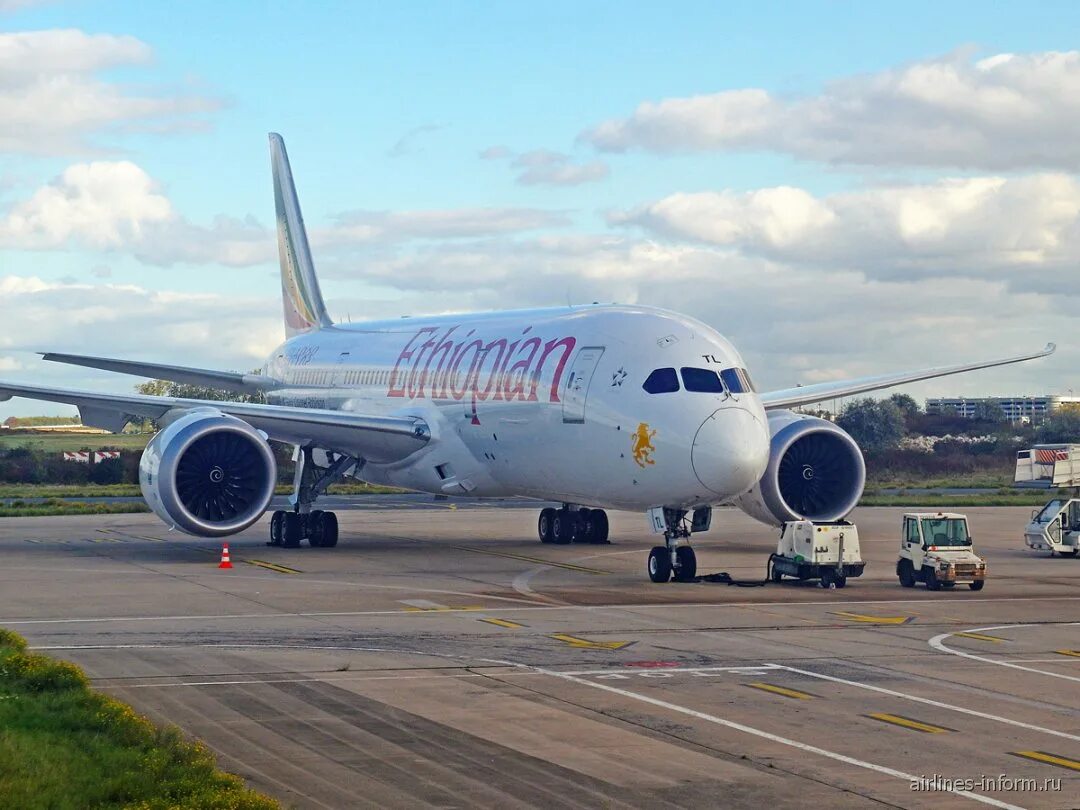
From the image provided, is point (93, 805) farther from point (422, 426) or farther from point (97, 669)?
point (422, 426)

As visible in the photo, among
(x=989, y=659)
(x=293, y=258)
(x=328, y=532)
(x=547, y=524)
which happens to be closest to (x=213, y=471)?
(x=328, y=532)

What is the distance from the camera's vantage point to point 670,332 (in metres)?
26.9

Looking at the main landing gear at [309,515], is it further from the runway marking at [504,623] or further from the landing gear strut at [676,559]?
the runway marking at [504,623]

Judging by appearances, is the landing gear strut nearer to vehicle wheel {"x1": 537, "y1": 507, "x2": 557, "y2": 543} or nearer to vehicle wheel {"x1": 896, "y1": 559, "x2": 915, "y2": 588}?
vehicle wheel {"x1": 896, "y1": 559, "x2": 915, "y2": 588}

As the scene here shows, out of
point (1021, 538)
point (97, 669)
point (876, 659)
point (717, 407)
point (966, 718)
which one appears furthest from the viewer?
point (1021, 538)

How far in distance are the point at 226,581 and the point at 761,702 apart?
14400mm

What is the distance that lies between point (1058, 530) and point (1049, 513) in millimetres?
880

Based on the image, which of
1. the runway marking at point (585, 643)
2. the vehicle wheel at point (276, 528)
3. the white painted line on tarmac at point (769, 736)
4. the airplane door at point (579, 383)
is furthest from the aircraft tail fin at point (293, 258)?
the white painted line on tarmac at point (769, 736)

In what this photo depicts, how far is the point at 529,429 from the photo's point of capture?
93.9 ft

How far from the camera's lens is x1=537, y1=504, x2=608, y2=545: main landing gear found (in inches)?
1406

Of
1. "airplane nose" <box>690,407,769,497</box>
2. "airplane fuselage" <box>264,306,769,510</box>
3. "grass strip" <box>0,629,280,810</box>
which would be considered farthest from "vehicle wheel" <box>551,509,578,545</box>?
"grass strip" <box>0,629,280,810</box>

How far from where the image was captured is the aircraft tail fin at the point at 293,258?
46125 millimetres

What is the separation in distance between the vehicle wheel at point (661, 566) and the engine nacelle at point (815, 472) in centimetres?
530

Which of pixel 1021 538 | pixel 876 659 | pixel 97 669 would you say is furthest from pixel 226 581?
pixel 1021 538
